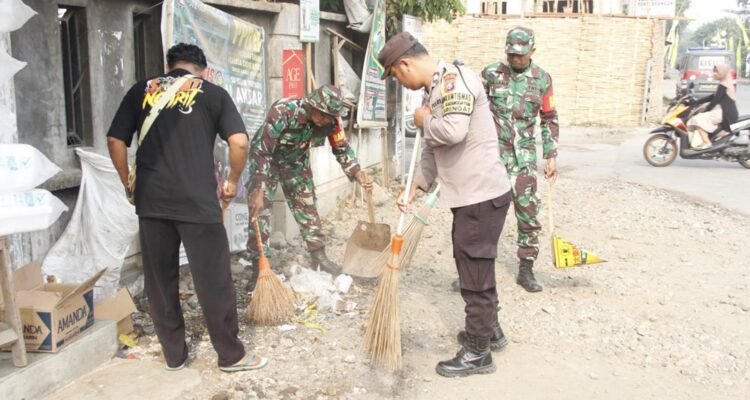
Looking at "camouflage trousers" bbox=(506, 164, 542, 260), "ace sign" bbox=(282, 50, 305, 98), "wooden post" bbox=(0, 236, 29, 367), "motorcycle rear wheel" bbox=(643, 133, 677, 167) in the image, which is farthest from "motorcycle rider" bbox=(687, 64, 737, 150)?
"wooden post" bbox=(0, 236, 29, 367)

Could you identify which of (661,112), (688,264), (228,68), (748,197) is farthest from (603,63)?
(228,68)

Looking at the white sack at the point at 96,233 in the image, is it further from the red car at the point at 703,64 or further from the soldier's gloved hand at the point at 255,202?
the red car at the point at 703,64

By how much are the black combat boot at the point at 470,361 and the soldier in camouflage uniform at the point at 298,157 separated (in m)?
1.66

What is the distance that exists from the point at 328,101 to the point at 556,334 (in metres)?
2.05

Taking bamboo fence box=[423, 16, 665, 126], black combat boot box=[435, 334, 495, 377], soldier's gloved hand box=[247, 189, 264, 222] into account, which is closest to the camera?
black combat boot box=[435, 334, 495, 377]

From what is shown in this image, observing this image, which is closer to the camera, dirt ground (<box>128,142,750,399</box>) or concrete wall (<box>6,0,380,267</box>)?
dirt ground (<box>128,142,750,399</box>)

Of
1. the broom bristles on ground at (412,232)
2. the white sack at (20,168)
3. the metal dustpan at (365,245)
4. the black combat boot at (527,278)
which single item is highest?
the white sack at (20,168)

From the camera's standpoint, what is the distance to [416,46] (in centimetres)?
337

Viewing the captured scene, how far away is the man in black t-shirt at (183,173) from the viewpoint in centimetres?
325

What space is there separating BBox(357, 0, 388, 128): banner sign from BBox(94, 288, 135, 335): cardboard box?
13.6 feet

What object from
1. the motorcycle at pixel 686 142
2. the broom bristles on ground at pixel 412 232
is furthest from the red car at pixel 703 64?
the broom bristles on ground at pixel 412 232

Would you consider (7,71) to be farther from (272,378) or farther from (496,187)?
(496,187)

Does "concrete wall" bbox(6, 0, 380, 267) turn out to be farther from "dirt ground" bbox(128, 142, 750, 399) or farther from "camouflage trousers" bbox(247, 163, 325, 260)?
"camouflage trousers" bbox(247, 163, 325, 260)

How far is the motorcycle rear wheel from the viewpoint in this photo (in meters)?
11.2
